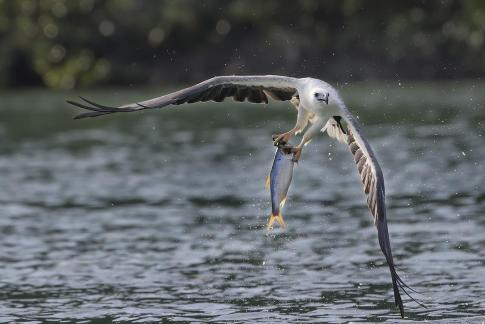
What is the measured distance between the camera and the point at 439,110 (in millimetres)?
40062

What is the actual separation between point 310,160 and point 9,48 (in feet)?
122

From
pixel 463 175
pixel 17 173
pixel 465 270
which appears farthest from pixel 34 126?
pixel 465 270

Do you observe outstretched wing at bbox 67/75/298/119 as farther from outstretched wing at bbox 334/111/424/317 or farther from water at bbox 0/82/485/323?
water at bbox 0/82/485/323


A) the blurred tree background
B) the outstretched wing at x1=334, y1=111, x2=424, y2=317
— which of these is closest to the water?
the outstretched wing at x1=334, y1=111, x2=424, y2=317

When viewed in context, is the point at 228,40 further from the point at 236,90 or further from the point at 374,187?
the point at 374,187

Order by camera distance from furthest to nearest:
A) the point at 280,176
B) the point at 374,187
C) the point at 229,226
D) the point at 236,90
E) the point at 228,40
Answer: the point at 228,40 → the point at 229,226 → the point at 236,90 → the point at 280,176 → the point at 374,187

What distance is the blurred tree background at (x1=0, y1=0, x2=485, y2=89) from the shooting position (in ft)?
195

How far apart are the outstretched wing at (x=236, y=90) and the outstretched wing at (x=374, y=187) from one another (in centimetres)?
105

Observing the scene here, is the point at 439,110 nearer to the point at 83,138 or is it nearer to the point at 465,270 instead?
the point at 83,138

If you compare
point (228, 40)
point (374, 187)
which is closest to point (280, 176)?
point (374, 187)

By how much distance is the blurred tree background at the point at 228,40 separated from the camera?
59375 millimetres

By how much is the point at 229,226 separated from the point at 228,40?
4337cm

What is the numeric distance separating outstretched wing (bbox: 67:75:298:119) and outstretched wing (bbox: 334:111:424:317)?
41.3 inches

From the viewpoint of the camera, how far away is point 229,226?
21359 mm
